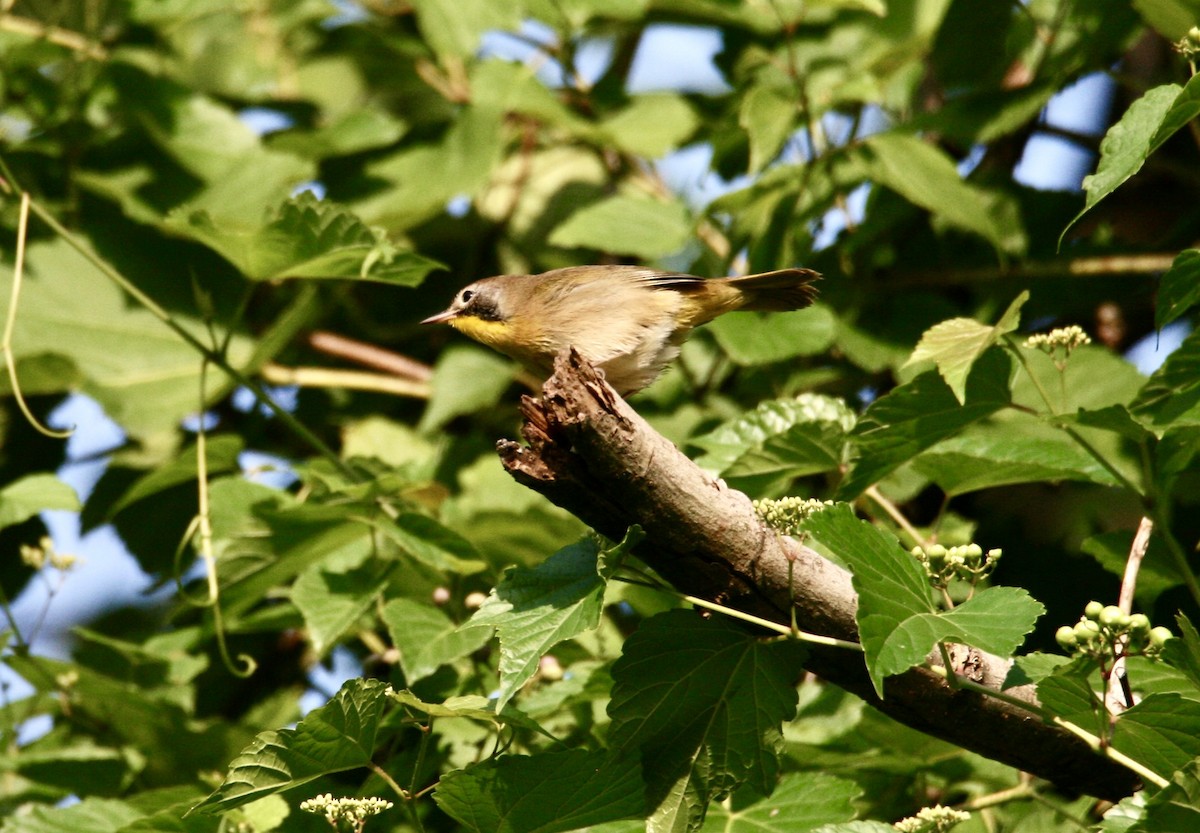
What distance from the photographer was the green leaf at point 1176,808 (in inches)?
79.6

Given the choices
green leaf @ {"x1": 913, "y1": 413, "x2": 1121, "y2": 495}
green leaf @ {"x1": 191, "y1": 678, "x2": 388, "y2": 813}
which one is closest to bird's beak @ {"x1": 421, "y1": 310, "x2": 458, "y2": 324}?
green leaf @ {"x1": 913, "y1": 413, "x2": 1121, "y2": 495}

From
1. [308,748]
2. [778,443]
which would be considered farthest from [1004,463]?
[308,748]

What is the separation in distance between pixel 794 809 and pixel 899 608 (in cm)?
89

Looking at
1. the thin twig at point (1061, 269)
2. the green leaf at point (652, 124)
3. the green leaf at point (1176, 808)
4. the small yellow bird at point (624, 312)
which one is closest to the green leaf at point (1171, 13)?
the thin twig at point (1061, 269)

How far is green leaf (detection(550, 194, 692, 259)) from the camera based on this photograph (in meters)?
4.57

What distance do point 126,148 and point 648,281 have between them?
7.73 ft

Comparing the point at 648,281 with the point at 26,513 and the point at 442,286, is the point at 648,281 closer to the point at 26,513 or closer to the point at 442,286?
the point at 442,286

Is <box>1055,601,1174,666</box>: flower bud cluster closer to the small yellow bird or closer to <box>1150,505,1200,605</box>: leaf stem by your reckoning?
<box>1150,505,1200,605</box>: leaf stem

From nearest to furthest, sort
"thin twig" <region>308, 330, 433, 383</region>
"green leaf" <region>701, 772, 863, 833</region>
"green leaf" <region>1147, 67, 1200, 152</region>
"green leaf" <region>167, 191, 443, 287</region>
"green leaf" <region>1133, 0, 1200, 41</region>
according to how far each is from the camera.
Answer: "green leaf" <region>1147, 67, 1200, 152</region>, "green leaf" <region>701, 772, 863, 833</region>, "green leaf" <region>167, 191, 443, 287</region>, "green leaf" <region>1133, 0, 1200, 41</region>, "thin twig" <region>308, 330, 433, 383</region>

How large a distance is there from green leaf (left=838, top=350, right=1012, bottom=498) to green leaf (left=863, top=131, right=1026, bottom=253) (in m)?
1.65

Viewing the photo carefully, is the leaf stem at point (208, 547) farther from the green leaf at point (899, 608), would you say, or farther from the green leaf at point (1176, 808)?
the green leaf at point (1176, 808)

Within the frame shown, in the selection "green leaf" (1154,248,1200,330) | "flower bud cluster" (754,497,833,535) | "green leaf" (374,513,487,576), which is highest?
"green leaf" (1154,248,1200,330)

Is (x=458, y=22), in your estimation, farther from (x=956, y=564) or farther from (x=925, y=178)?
(x=956, y=564)

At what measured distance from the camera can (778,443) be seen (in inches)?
126
